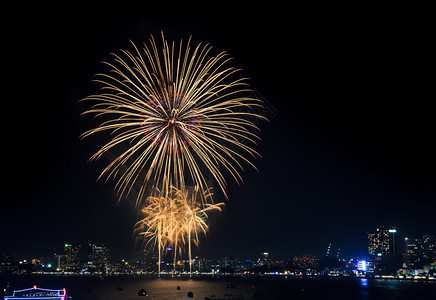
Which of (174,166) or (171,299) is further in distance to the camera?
(171,299)

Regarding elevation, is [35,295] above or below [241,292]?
above

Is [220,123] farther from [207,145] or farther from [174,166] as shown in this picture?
[174,166]

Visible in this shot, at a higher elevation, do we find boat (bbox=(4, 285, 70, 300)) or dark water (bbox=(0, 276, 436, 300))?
boat (bbox=(4, 285, 70, 300))

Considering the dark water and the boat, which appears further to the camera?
the dark water

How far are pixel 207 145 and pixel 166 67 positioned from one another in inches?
290

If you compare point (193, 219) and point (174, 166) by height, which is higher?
point (174, 166)

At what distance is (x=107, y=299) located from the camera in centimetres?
9219

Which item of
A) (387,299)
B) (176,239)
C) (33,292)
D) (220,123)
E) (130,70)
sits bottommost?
(387,299)

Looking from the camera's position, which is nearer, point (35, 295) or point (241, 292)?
point (35, 295)

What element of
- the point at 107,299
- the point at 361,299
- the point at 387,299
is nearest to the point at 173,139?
the point at 107,299

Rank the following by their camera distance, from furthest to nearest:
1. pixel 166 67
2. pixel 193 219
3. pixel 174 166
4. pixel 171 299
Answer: pixel 171 299
pixel 193 219
pixel 174 166
pixel 166 67

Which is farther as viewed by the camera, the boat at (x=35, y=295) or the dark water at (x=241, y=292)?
the dark water at (x=241, y=292)

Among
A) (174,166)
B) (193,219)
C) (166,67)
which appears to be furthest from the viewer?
(193,219)

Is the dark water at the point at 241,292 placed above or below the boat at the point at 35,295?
below
